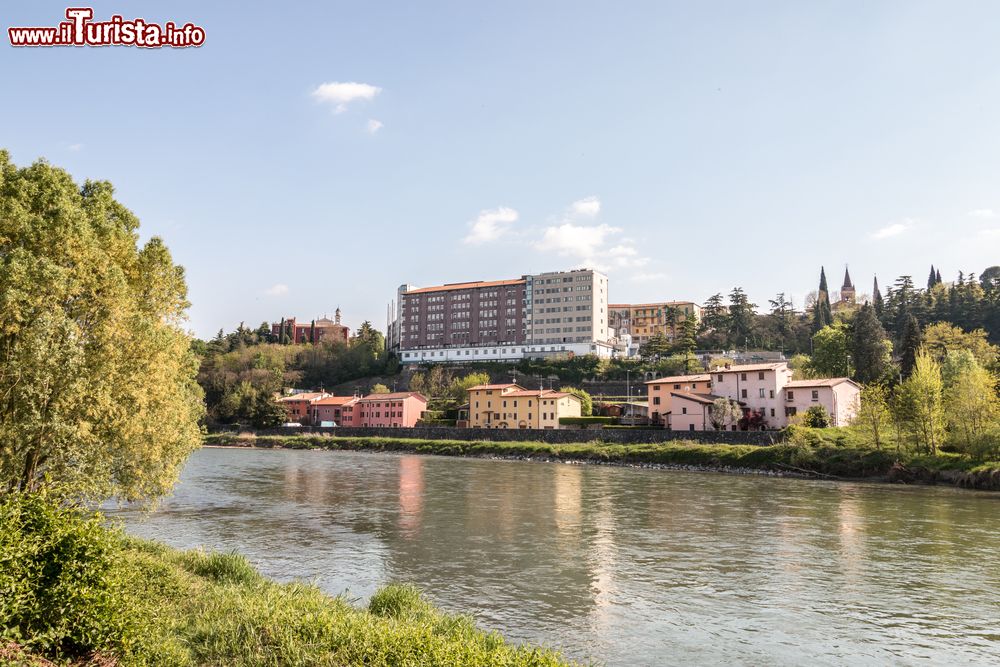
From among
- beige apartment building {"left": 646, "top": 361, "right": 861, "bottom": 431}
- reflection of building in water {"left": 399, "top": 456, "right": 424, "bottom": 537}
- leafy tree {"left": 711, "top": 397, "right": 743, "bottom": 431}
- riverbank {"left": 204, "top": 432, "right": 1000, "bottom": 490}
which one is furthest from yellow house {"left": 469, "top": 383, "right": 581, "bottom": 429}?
reflection of building in water {"left": 399, "top": 456, "right": 424, "bottom": 537}

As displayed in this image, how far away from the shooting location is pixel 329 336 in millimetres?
155375

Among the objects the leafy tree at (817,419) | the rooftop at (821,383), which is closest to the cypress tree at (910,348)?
the rooftop at (821,383)

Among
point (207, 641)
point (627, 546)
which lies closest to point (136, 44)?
point (207, 641)

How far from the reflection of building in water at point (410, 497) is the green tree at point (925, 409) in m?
38.0

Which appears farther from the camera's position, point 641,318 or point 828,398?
point 641,318

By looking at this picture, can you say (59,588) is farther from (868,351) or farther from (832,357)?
(832,357)

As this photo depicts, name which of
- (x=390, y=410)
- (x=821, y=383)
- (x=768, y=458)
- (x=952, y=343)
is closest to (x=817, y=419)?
(x=821, y=383)

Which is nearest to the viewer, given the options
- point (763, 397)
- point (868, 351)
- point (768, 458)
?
point (768, 458)

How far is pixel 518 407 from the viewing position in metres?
91.0

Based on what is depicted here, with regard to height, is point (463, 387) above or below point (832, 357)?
below

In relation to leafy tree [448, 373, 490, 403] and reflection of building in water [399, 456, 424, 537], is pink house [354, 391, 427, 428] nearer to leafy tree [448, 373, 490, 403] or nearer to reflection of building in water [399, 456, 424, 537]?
leafy tree [448, 373, 490, 403]

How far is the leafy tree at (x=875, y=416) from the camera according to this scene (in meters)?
51.8

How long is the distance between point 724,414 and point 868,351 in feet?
97.2

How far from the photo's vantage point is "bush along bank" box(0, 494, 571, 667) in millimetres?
7273
